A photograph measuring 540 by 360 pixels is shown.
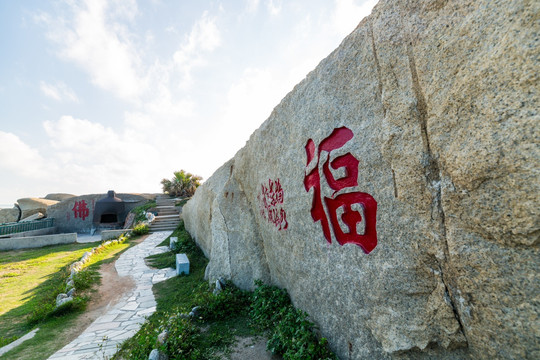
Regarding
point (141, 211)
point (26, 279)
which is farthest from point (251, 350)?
point (141, 211)

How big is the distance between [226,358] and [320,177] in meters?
2.80

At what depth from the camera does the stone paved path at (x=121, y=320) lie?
173 inches

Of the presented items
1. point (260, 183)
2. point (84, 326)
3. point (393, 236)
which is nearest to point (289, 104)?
point (260, 183)

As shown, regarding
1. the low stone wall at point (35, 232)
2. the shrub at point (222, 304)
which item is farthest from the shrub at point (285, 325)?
the low stone wall at point (35, 232)

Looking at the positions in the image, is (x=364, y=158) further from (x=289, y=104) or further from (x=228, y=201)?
(x=228, y=201)

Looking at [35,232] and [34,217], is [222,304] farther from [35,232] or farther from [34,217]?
[34,217]

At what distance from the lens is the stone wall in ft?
64.8

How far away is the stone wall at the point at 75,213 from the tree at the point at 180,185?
6.25 metres

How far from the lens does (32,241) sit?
14.0m

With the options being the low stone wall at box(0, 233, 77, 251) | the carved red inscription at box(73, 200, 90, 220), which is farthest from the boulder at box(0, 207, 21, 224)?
the low stone wall at box(0, 233, 77, 251)

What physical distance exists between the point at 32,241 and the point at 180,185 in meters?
13.3

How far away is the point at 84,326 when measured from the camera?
17.8 ft

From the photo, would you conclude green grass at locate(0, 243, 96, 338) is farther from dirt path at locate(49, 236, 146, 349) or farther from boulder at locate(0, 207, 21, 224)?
boulder at locate(0, 207, 21, 224)

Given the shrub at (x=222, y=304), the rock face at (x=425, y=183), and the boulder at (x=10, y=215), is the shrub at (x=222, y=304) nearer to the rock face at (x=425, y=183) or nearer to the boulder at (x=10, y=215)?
the rock face at (x=425, y=183)
